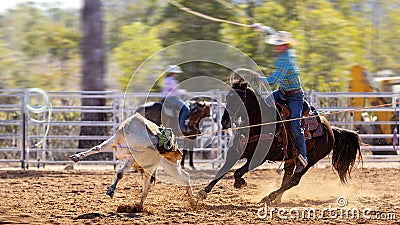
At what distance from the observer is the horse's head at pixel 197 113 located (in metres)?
14.3

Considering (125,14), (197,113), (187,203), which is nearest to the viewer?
(187,203)

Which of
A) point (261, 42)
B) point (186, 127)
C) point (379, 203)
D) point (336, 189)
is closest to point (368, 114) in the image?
point (261, 42)

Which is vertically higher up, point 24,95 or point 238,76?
point 238,76

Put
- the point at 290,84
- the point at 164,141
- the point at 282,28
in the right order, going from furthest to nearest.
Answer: the point at 282,28
the point at 290,84
the point at 164,141

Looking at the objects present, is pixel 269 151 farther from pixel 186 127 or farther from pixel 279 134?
pixel 186 127

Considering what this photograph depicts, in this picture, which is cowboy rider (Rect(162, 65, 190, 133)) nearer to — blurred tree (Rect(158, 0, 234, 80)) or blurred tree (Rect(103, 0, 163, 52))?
blurred tree (Rect(158, 0, 234, 80))

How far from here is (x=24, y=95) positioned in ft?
47.9

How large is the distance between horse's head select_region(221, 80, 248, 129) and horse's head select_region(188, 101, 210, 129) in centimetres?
530

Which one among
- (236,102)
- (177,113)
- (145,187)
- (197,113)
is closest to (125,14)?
(197,113)

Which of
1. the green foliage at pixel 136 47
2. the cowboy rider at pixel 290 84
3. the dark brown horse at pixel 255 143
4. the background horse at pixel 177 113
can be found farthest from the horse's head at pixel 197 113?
the cowboy rider at pixel 290 84

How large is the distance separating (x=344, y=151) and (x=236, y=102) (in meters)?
1.92

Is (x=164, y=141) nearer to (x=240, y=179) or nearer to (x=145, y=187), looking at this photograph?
(x=145, y=187)

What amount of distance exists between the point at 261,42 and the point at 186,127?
4519 millimetres

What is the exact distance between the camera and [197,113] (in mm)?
14375
